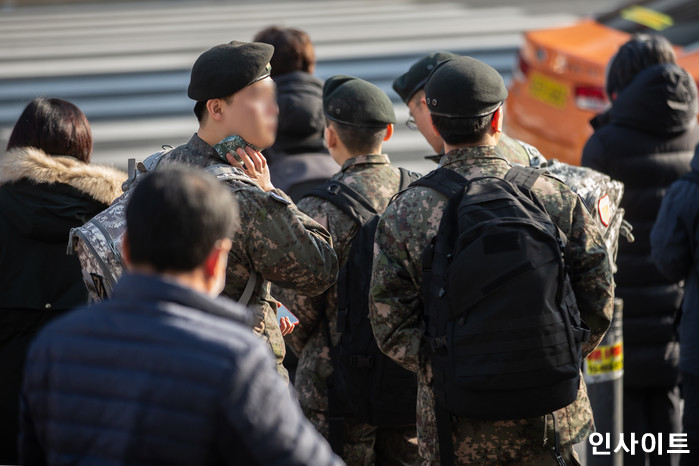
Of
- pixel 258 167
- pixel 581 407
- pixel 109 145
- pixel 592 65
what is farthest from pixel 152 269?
pixel 109 145

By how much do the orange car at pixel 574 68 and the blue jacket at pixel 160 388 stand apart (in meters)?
6.31

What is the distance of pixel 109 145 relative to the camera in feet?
39.4

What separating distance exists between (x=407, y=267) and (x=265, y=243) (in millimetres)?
501

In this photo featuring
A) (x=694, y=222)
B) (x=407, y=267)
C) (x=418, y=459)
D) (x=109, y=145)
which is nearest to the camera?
(x=407, y=267)

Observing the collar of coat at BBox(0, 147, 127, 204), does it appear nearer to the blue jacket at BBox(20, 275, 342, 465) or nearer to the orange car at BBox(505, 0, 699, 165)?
the blue jacket at BBox(20, 275, 342, 465)

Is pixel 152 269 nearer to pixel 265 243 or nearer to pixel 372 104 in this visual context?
pixel 265 243

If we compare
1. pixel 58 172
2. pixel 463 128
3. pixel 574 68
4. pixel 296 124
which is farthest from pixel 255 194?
pixel 574 68

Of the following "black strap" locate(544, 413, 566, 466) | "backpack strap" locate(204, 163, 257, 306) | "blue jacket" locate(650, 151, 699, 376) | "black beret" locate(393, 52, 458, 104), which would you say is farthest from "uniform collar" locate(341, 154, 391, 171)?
"black strap" locate(544, 413, 566, 466)

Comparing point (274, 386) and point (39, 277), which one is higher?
point (274, 386)

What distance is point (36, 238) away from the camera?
400 centimetres

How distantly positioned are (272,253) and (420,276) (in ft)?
1.72

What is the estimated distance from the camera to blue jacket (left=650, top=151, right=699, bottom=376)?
169 inches

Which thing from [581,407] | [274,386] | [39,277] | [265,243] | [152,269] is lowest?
[581,407]

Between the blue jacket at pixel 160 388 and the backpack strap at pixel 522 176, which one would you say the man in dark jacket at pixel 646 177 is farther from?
the blue jacket at pixel 160 388
